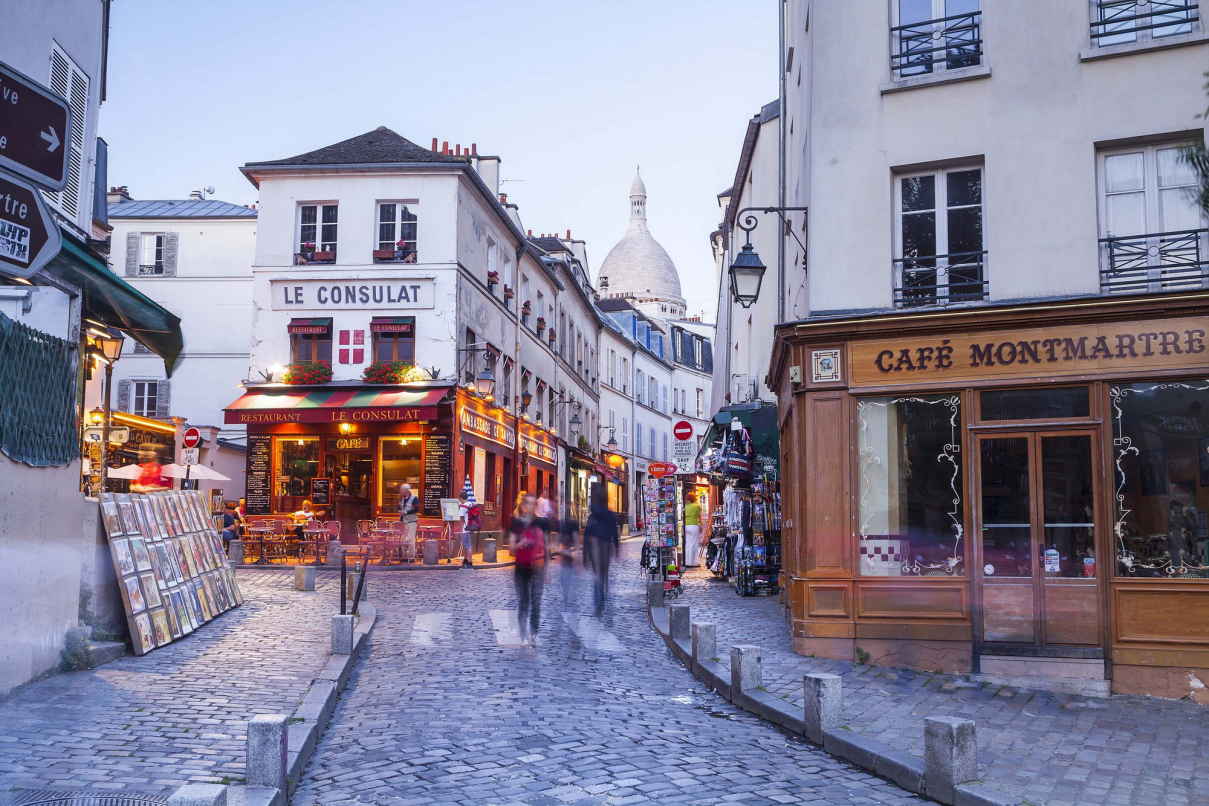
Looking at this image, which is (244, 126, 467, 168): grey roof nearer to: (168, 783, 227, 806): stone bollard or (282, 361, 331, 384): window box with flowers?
(282, 361, 331, 384): window box with flowers

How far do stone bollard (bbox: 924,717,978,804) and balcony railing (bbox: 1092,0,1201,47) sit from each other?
7.75 metres

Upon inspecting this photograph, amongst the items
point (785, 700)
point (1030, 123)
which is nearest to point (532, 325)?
point (1030, 123)

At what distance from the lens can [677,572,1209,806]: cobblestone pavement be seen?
21.8 feet

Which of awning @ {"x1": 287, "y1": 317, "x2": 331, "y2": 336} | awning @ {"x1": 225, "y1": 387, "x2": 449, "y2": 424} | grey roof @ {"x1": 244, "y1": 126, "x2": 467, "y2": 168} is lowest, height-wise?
awning @ {"x1": 225, "y1": 387, "x2": 449, "y2": 424}

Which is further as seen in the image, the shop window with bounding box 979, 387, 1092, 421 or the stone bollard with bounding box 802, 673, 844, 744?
the shop window with bounding box 979, 387, 1092, 421

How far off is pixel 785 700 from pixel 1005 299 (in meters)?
4.89

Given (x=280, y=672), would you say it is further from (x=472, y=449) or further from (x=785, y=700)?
(x=472, y=449)

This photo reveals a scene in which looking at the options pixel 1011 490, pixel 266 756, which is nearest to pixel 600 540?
pixel 1011 490

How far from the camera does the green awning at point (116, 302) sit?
30.3 ft

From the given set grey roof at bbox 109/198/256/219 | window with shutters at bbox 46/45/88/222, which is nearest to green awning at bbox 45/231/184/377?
window with shutters at bbox 46/45/88/222

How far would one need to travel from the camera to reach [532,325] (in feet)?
122

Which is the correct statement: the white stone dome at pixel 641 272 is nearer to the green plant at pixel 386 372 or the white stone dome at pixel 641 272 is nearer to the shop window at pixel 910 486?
the green plant at pixel 386 372

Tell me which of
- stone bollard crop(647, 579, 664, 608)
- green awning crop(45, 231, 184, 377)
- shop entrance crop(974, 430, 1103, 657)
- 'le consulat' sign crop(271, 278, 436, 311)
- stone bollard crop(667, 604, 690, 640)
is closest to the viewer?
green awning crop(45, 231, 184, 377)

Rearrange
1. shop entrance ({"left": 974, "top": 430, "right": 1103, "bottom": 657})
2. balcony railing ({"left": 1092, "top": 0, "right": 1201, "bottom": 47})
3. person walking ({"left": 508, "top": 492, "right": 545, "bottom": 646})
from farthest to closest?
person walking ({"left": 508, "top": 492, "right": 545, "bottom": 646}), balcony railing ({"left": 1092, "top": 0, "right": 1201, "bottom": 47}), shop entrance ({"left": 974, "top": 430, "right": 1103, "bottom": 657})
